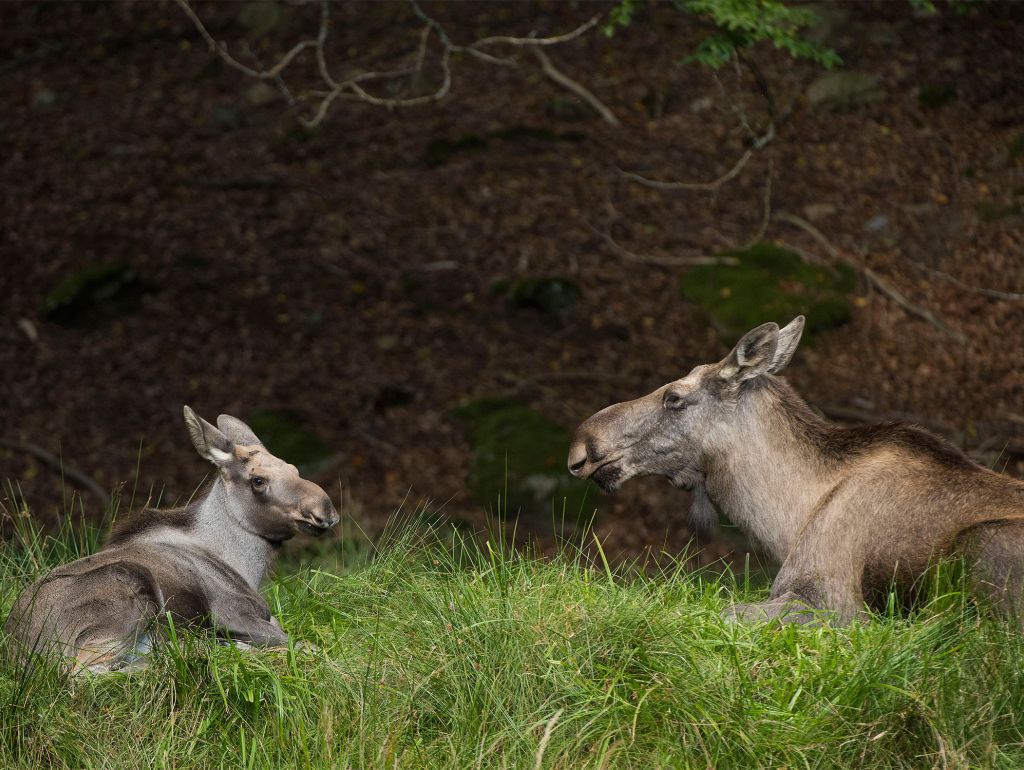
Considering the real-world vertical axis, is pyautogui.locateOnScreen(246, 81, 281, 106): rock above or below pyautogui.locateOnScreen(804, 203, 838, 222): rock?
below

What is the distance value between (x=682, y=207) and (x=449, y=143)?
3.38 metres

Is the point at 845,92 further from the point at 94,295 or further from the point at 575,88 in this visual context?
the point at 94,295

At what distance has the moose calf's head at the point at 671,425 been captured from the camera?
6.68 m

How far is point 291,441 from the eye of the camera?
1311cm

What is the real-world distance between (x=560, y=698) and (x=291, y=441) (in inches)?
343

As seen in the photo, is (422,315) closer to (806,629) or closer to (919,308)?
(919,308)

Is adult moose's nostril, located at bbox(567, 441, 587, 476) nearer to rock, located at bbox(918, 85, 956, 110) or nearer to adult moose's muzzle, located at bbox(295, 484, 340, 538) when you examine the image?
adult moose's muzzle, located at bbox(295, 484, 340, 538)

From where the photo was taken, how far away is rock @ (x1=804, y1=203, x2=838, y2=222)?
15.0 m

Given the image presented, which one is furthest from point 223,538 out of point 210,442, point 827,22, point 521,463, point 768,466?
point 827,22

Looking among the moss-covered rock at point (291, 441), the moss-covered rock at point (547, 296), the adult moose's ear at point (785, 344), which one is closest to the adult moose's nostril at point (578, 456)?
the adult moose's ear at point (785, 344)

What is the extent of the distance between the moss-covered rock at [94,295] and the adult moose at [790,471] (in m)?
9.78

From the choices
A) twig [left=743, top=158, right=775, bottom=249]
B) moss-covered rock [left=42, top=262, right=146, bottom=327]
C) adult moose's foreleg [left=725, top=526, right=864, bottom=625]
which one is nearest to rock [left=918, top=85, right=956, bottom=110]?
twig [left=743, top=158, right=775, bottom=249]

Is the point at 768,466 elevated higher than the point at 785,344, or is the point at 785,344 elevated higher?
the point at 785,344

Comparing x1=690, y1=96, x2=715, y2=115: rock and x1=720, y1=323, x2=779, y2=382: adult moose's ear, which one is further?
x1=690, y1=96, x2=715, y2=115: rock
